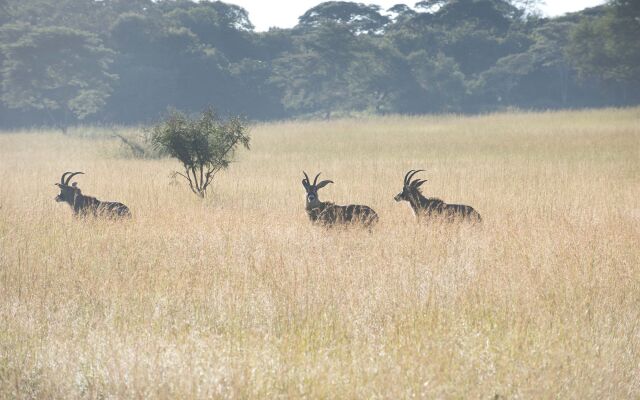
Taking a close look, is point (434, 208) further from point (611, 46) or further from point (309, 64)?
point (309, 64)

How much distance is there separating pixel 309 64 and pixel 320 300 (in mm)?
55114

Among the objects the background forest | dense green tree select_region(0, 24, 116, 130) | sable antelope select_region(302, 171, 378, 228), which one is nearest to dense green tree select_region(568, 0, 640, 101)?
the background forest

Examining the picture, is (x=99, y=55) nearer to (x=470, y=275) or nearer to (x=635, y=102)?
(x=635, y=102)

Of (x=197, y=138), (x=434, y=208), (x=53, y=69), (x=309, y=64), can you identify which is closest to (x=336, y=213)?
(x=434, y=208)

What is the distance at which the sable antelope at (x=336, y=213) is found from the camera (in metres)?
10.1

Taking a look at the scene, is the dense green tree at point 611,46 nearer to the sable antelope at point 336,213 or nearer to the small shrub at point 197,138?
the small shrub at point 197,138

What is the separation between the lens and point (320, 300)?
668 cm

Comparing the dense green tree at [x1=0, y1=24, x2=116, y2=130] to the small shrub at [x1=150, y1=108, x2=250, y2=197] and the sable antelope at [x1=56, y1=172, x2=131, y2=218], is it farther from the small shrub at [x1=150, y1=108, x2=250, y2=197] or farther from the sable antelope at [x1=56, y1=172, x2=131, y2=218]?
the sable antelope at [x1=56, y1=172, x2=131, y2=218]

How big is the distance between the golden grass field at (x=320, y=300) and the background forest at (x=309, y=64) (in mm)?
38753

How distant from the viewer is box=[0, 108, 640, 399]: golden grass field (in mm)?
4895

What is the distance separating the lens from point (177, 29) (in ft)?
194

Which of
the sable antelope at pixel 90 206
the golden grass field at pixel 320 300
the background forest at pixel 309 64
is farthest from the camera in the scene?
the background forest at pixel 309 64

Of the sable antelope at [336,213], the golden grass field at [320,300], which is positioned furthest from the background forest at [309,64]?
the sable antelope at [336,213]

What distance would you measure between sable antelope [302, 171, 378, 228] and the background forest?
137 feet
